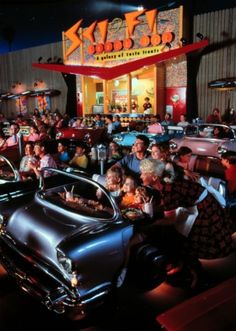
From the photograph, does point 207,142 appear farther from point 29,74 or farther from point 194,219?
point 29,74

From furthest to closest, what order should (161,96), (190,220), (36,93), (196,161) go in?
1. (36,93)
2. (161,96)
3. (196,161)
4. (190,220)

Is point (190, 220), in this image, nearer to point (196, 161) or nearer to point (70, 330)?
point (70, 330)

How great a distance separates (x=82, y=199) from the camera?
13.8 ft

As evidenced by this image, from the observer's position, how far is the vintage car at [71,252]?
120 inches

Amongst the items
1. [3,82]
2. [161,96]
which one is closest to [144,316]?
[161,96]

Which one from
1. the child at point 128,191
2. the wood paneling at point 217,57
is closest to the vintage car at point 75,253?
the child at point 128,191

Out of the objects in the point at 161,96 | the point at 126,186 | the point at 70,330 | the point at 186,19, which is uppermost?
the point at 186,19

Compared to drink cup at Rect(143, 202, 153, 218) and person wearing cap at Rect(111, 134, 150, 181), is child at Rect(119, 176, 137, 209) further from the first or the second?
person wearing cap at Rect(111, 134, 150, 181)

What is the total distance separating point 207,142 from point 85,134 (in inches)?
173

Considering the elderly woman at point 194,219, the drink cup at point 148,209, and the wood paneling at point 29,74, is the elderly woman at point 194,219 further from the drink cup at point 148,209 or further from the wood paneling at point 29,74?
the wood paneling at point 29,74

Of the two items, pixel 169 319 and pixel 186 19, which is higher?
pixel 186 19

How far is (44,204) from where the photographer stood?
3.88 m

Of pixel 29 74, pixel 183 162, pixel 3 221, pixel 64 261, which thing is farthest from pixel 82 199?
pixel 29 74

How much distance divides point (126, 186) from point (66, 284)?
1.53m
